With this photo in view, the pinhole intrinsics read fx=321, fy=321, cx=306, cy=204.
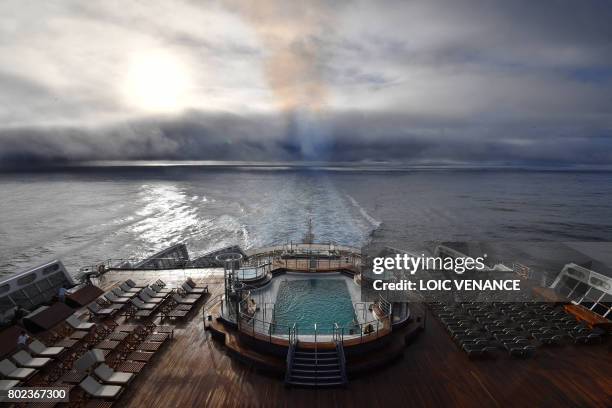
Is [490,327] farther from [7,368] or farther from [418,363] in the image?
[7,368]

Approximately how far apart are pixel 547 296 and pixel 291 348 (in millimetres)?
13472

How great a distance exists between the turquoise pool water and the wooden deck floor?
2.45m

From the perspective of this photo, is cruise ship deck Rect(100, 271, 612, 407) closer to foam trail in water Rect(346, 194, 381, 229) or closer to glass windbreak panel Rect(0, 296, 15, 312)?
glass windbreak panel Rect(0, 296, 15, 312)

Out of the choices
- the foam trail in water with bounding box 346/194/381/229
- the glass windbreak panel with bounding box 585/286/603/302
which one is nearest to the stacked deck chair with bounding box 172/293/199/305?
the glass windbreak panel with bounding box 585/286/603/302

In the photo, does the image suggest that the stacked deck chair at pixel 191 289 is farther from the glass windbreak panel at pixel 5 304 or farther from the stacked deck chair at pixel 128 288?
the glass windbreak panel at pixel 5 304

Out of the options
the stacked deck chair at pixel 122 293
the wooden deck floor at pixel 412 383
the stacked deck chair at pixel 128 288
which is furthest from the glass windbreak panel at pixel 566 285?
A: the stacked deck chair at pixel 128 288

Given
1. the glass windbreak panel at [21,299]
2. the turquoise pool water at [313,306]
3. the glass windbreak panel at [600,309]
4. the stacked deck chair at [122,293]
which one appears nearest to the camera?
the turquoise pool water at [313,306]

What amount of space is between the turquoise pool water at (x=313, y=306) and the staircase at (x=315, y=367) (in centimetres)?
134

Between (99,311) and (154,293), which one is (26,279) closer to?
(99,311)

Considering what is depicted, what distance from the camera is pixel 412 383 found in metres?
10.9

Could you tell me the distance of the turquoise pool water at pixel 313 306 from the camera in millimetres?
14039

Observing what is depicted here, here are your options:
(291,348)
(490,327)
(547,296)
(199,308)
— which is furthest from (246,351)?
(547,296)

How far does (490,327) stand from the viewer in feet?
45.4

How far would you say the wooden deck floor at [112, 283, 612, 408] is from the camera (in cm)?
1007
